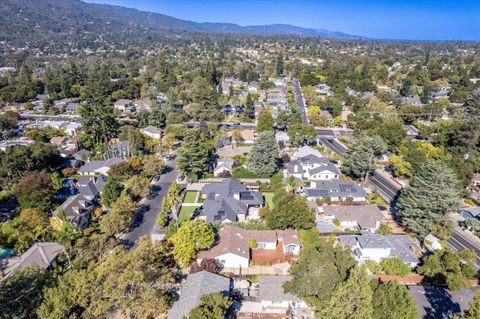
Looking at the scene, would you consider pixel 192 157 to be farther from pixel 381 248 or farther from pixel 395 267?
pixel 395 267

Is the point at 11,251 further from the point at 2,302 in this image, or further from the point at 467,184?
the point at 467,184

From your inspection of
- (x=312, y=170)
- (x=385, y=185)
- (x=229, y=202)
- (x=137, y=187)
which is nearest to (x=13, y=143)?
(x=137, y=187)

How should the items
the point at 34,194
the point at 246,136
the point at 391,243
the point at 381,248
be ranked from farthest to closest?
the point at 246,136, the point at 34,194, the point at 391,243, the point at 381,248

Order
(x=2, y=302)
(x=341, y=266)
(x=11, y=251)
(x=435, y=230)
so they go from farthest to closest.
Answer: (x=435, y=230) < (x=11, y=251) < (x=341, y=266) < (x=2, y=302)

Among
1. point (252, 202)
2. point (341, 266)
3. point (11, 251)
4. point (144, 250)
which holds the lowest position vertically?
point (11, 251)

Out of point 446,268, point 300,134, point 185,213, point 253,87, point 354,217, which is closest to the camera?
point 446,268

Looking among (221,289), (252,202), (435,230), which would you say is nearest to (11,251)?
(221,289)
